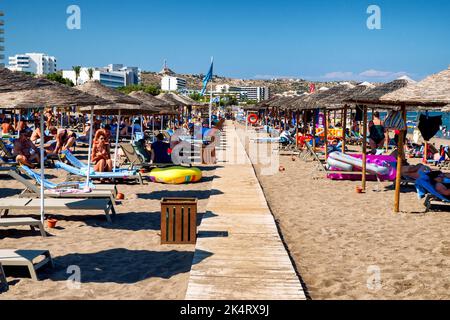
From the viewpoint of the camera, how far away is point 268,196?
10.3 metres

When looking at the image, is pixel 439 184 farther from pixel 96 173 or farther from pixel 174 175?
pixel 96 173

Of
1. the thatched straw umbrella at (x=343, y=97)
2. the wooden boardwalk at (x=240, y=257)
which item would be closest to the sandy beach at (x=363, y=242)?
the wooden boardwalk at (x=240, y=257)

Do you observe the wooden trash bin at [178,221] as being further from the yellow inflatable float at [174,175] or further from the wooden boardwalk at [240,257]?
the yellow inflatable float at [174,175]

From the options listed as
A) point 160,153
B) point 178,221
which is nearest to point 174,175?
point 160,153

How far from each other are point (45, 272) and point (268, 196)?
5.73 meters

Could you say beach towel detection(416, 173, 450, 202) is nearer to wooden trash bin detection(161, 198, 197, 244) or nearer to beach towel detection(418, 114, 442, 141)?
beach towel detection(418, 114, 442, 141)

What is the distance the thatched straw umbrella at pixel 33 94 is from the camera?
584 centimetres

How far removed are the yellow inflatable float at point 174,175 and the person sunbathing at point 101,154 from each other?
110 cm

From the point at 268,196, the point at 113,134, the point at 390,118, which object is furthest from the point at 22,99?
the point at 113,134

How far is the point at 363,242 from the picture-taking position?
673 cm

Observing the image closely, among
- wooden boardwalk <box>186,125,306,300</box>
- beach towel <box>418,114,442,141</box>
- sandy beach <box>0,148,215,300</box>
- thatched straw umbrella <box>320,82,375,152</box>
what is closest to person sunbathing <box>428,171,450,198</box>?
wooden boardwalk <box>186,125,306,300</box>

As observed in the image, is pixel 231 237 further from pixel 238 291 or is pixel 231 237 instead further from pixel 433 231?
pixel 433 231

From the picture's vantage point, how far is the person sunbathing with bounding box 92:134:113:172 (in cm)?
1130
